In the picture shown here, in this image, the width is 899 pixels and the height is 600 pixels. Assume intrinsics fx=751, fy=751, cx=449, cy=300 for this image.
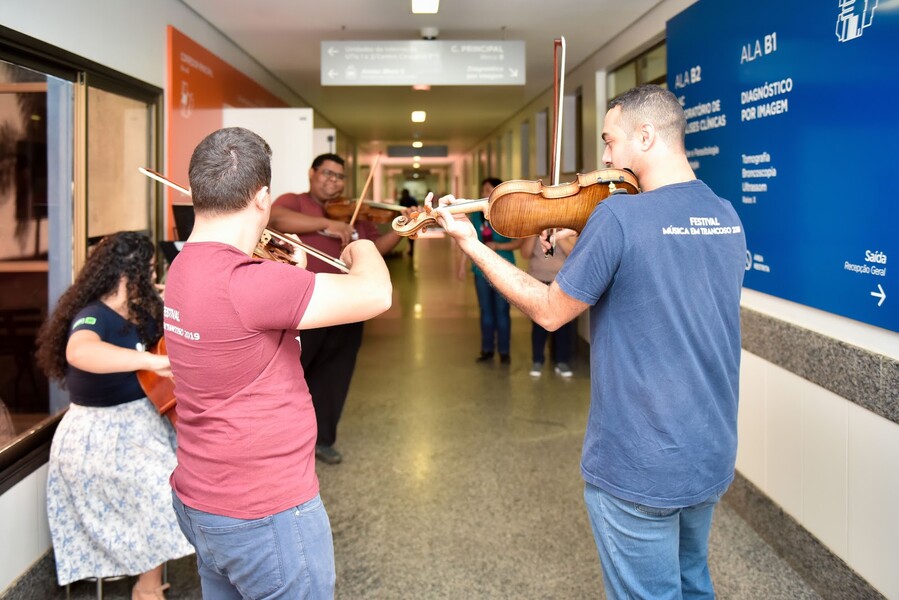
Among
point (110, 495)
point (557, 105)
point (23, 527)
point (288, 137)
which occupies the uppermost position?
point (288, 137)

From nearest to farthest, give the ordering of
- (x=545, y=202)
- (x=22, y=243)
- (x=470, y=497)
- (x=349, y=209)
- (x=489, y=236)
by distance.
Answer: (x=545, y=202) → (x=22, y=243) → (x=470, y=497) → (x=349, y=209) → (x=489, y=236)

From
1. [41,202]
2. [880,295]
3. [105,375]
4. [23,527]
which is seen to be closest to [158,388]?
[105,375]

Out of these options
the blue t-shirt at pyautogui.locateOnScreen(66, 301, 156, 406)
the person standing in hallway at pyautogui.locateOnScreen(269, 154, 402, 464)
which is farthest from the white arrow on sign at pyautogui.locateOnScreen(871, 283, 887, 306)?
the blue t-shirt at pyautogui.locateOnScreen(66, 301, 156, 406)

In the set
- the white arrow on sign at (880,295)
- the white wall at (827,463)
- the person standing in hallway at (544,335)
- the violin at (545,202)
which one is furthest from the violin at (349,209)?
the white arrow on sign at (880,295)

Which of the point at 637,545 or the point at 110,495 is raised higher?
the point at 637,545

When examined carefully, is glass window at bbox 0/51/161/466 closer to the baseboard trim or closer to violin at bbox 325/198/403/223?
violin at bbox 325/198/403/223

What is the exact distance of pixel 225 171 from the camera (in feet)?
4.55

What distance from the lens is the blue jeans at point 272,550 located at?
1.42 meters

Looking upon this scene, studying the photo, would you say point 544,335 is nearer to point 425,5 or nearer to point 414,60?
point 414,60

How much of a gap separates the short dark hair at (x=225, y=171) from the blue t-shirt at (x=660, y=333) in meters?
0.64

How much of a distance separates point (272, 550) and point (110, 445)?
129 cm

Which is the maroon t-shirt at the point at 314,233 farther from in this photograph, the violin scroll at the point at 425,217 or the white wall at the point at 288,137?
the violin scroll at the point at 425,217

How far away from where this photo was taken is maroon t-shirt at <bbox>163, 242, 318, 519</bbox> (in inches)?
52.4

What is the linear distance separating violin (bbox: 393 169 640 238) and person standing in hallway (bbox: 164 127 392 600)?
1.34ft
